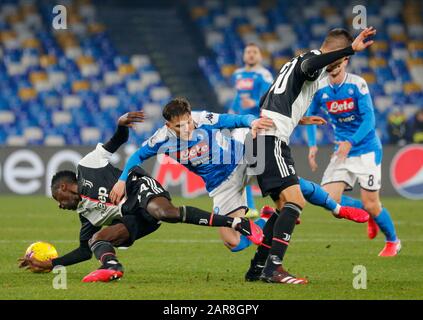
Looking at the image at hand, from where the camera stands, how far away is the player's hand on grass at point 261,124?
23.2 ft

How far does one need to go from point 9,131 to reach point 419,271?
13855mm

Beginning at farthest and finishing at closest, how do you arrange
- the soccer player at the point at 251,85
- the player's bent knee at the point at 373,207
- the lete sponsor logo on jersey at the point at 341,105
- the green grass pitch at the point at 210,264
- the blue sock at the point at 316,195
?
the soccer player at the point at 251,85
the player's bent knee at the point at 373,207
the lete sponsor logo on jersey at the point at 341,105
the blue sock at the point at 316,195
the green grass pitch at the point at 210,264

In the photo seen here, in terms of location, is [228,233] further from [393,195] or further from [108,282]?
[393,195]

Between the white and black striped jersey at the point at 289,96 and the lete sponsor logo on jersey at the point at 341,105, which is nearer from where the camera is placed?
the white and black striped jersey at the point at 289,96

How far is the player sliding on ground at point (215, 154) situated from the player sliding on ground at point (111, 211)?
16 cm

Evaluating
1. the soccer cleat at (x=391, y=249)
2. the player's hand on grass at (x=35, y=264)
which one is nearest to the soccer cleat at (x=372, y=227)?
the soccer cleat at (x=391, y=249)

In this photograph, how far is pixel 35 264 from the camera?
25.5 ft

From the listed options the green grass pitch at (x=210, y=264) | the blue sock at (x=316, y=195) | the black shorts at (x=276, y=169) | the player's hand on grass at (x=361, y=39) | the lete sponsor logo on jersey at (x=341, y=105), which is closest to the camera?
the green grass pitch at (x=210, y=264)

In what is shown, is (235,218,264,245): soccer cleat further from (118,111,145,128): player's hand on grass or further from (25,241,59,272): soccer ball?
(25,241,59,272): soccer ball

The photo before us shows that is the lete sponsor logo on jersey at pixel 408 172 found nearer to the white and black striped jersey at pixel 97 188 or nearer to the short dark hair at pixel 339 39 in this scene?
the short dark hair at pixel 339 39

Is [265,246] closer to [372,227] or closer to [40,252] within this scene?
[40,252]

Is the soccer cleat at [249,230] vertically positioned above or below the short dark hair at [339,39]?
below

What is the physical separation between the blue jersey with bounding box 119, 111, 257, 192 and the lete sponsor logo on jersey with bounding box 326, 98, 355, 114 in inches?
79.3

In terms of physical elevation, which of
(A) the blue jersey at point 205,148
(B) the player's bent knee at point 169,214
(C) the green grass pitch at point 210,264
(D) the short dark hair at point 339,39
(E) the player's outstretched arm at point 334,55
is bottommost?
(C) the green grass pitch at point 210,264
